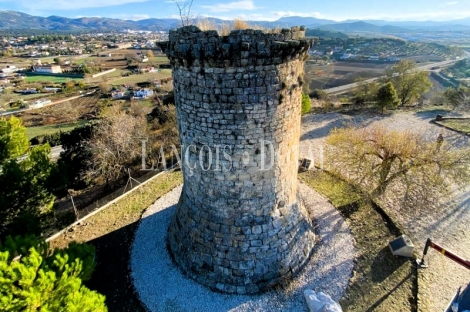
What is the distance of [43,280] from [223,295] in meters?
A: 4.37

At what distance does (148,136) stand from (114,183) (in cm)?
366

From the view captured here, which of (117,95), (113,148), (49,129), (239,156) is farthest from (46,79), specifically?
(239,156)

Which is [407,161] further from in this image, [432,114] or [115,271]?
[432,114]

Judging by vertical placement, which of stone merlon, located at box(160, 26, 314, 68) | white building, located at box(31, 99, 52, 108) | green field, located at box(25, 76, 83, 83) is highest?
stone merlon, located at box(160, 26, 314, 68)

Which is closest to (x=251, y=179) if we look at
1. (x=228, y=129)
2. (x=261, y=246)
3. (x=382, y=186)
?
(x=228, y=129)

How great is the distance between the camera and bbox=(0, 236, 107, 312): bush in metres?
5.00

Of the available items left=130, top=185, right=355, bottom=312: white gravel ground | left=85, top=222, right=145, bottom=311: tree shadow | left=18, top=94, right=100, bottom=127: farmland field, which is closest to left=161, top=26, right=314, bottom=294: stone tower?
left=130, top=185, right=355, bottom=312: white gravel ground

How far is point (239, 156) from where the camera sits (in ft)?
21.8

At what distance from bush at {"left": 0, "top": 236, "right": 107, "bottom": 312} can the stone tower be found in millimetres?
3008

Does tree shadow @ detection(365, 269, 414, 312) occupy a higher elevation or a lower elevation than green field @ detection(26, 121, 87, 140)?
higher

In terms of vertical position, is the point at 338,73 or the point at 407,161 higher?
the point at 338,73

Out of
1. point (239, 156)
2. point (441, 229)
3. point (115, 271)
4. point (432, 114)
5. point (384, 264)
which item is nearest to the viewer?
point (239, 156)

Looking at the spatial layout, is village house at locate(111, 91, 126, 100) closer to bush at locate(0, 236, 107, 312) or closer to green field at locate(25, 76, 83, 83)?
green field at locate(25, 76, 83, 83)

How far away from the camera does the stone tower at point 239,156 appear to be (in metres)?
5.79
